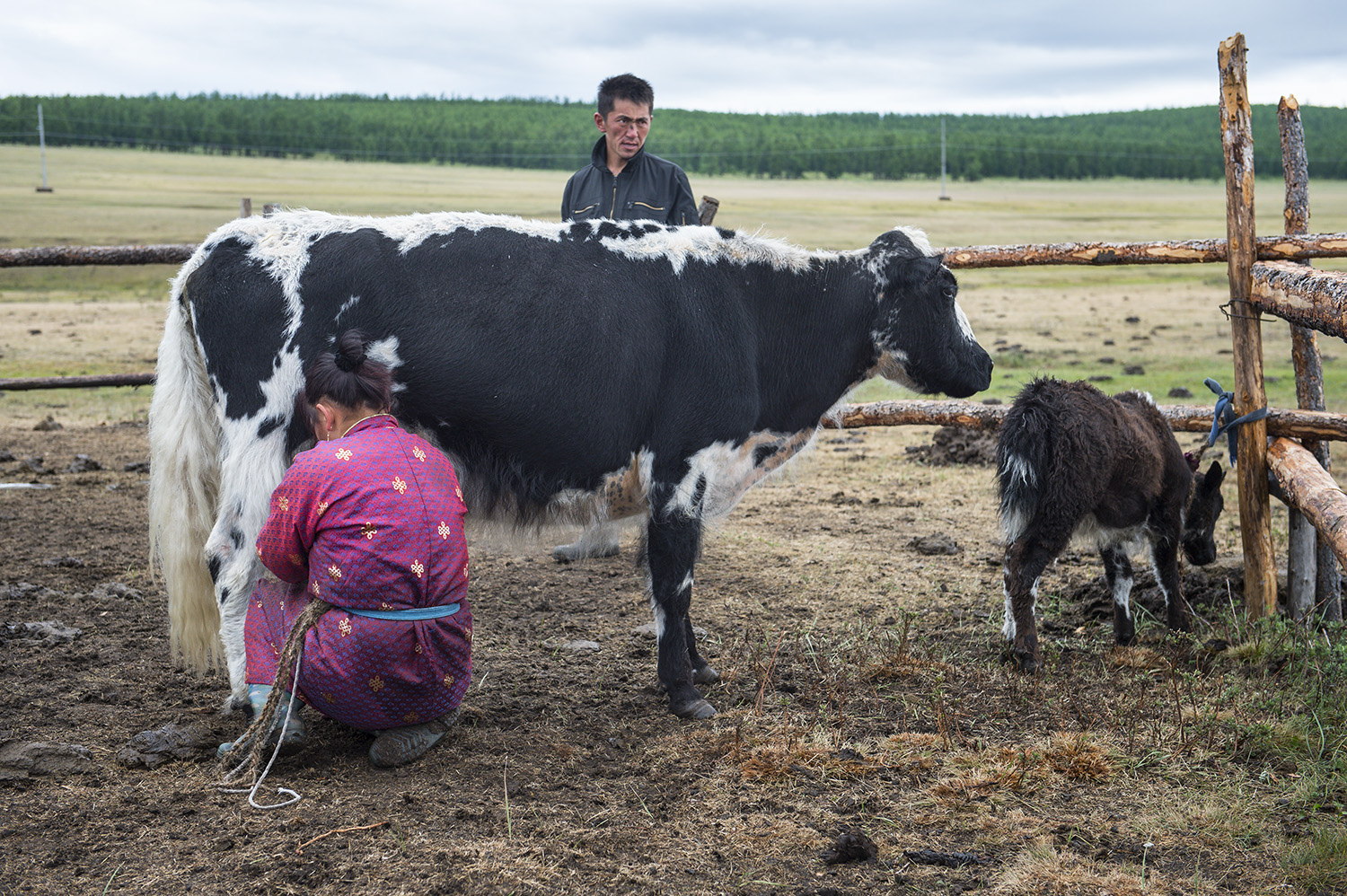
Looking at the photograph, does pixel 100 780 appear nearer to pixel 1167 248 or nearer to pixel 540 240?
pixel 540 240

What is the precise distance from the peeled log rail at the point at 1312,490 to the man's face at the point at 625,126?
345 cm

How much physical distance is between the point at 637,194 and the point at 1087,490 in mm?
2786

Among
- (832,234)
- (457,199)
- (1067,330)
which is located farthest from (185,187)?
(1067,330)

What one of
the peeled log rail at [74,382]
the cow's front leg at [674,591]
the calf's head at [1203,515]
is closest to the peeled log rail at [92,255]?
the peeled log rail at [74,382]

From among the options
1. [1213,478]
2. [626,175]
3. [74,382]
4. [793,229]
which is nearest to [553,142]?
[793,229]

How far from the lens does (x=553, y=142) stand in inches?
2758

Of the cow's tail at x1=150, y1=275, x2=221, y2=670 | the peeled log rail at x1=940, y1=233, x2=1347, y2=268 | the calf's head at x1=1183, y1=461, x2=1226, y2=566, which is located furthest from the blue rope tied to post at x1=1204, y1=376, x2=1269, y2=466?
the cow's tail at x1=150, y1=275, x2=221, y2=670

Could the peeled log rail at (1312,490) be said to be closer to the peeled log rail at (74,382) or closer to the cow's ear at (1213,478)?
the cow's ear at (1213,478)

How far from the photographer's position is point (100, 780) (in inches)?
130

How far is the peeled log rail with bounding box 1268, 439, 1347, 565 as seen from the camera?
11.7ft

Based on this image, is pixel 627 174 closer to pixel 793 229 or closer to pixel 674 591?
pixel 674 591

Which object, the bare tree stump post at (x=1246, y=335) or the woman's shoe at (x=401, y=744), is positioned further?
the bare tree stump post at (x=1246, y=335)

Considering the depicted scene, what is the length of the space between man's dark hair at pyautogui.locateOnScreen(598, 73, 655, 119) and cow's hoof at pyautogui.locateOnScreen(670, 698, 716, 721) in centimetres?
316

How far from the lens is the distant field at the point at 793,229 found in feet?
44.3
